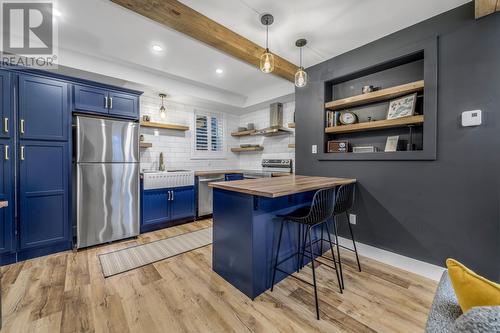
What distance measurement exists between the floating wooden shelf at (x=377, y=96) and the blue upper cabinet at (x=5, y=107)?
12.3ft

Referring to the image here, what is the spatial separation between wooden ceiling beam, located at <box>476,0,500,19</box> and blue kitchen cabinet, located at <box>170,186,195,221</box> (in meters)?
4.01

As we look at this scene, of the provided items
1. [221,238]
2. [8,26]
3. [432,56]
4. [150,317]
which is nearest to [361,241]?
[221,238]

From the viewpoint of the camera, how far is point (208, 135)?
16.1 ft

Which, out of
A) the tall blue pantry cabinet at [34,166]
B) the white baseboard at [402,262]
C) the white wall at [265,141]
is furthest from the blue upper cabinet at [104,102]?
the white baseboard at [402,262]

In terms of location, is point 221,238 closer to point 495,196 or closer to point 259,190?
point 259,190

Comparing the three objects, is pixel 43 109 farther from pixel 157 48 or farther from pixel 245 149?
pixel 245 149

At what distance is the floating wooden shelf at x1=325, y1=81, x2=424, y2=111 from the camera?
2.25 meters

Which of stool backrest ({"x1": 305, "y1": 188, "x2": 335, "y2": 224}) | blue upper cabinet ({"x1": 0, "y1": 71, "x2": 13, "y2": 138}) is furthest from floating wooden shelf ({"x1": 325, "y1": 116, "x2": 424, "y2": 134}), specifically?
blue upper cabinet ({"x1": 0, "y1": 71, "x2": 13, "y2": 138})

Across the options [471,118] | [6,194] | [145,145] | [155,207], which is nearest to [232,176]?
[155,207]

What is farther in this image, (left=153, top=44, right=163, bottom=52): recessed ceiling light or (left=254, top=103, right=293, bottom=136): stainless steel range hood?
(left=254, top=103, right=293, bottom=136): stainless steel range hood

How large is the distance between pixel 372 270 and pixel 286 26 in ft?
9.03

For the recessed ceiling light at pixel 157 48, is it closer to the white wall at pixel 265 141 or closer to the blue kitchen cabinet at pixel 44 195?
the blue kitchen cabinet at pixel 44 195

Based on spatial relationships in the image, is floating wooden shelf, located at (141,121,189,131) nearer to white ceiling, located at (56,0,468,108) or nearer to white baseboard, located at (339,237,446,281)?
white ceiling, located at (56,0,468,108)

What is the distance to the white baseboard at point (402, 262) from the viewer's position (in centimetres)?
211
